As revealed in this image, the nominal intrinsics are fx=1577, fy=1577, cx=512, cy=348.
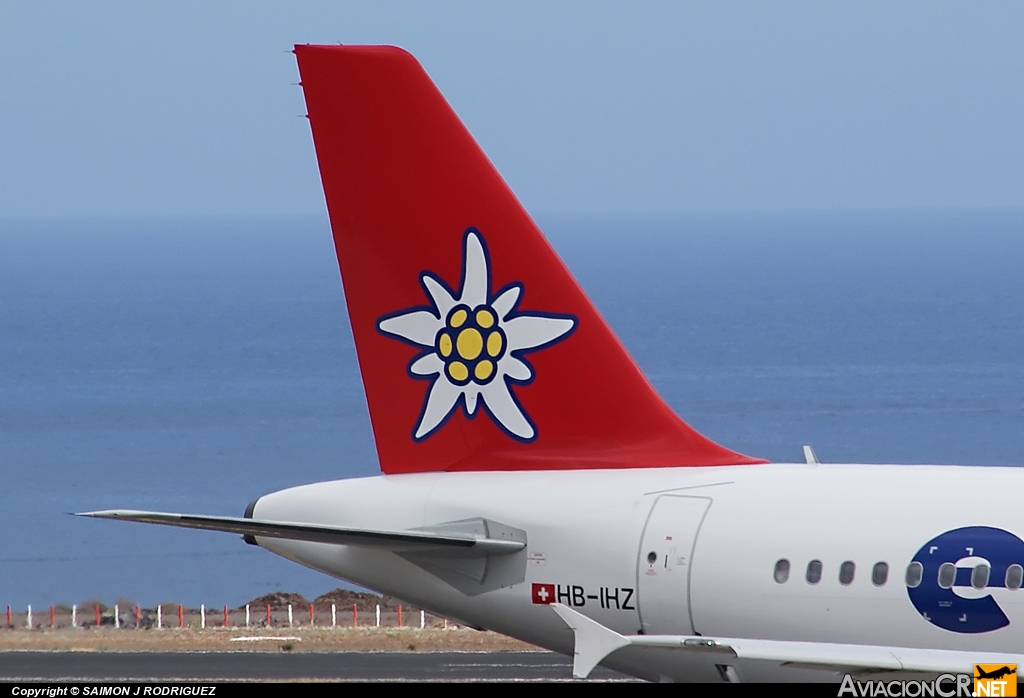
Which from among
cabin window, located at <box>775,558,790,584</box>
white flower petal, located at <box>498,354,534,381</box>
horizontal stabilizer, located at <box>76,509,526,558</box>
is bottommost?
cabin window, located at <box>775,558,790,584</box>

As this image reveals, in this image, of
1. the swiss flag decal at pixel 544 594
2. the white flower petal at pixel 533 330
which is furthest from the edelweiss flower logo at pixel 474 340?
the swiss flag decal at pixel 544 594

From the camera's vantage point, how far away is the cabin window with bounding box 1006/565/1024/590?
16.1 meters

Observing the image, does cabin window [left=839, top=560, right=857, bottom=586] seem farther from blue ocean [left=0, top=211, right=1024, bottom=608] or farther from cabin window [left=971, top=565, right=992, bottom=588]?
blue ocean [left=0, top=211, right=1024, bottom=608]

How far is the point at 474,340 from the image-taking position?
20.3 m

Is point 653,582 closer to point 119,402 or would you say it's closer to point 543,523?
point 543,523

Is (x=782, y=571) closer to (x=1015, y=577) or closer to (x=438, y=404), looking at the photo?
(x=1015, y=577)

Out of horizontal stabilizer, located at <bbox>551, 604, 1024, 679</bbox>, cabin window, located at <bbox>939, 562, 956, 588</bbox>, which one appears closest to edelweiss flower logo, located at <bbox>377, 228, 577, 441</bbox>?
horizontal stabilizer, located at <bbox>551, 604, 1024, 679</bbox>

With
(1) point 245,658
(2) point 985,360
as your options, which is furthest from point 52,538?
(2) point 985,360

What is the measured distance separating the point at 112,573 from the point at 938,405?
82.4 m

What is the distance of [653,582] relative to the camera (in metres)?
18.2

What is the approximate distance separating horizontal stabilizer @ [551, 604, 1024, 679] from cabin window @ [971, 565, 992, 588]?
0.71 meters

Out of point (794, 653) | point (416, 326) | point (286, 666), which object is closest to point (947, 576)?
point (794, 653)

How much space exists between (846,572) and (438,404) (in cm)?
598

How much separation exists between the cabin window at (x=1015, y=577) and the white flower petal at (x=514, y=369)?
6534mm
